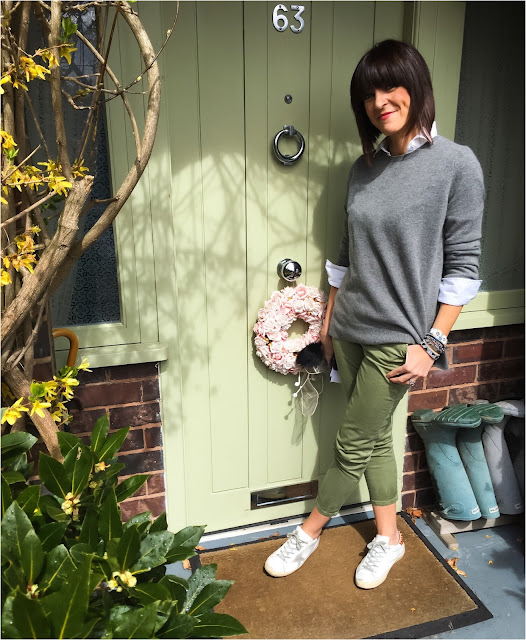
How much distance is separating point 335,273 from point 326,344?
28cm

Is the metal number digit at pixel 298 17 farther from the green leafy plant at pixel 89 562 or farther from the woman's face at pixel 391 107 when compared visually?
the green leafy plant at pixel 89 562

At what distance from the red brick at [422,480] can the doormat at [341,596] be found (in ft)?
0.90

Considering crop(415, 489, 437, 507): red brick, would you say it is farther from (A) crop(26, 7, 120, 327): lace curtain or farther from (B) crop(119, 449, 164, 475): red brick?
(A) crop(26, 7, 120, 327): lace curtain

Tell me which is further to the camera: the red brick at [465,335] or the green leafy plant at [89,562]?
the red brick at [465,335]

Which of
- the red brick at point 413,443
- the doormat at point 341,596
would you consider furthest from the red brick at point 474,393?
the doormat at point 341,596

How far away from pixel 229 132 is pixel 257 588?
1664 millimetres

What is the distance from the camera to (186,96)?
6.53ft

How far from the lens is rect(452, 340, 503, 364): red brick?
252 centimetres

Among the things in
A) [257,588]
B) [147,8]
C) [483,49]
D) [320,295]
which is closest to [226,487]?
[257,588]

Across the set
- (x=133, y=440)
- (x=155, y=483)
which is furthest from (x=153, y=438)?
(x=155, y=483)

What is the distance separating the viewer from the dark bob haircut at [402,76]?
176 centimetres

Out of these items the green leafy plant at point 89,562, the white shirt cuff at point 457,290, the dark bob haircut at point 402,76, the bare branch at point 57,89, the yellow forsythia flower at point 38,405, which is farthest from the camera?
the white shirt cuff at point 457,290

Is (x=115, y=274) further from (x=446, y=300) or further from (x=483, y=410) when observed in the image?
(x=483, y=410)

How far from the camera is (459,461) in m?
2.42
